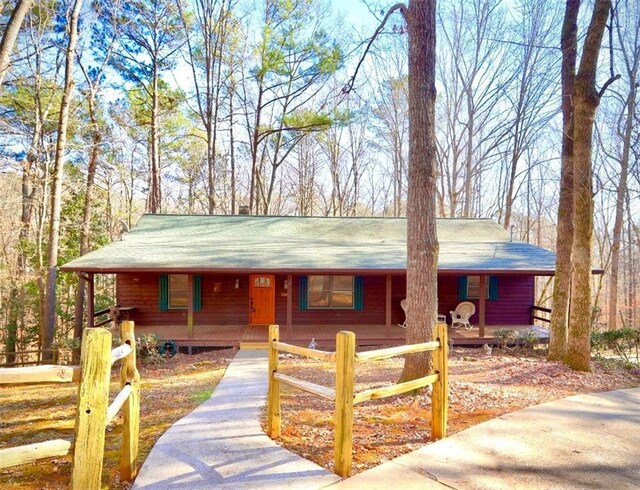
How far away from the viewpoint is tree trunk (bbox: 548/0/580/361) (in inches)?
312

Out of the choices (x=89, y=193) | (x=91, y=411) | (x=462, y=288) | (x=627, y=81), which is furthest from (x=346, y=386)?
(x=627, y=81)

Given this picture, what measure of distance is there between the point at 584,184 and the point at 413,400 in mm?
5017

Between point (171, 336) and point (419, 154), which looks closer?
point (419, 154)

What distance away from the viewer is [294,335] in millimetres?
10742

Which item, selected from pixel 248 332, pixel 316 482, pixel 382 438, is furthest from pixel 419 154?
pixel 248 332

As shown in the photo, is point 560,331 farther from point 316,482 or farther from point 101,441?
point 101,441

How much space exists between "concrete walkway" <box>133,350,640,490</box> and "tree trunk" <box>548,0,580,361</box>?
2.96 meters

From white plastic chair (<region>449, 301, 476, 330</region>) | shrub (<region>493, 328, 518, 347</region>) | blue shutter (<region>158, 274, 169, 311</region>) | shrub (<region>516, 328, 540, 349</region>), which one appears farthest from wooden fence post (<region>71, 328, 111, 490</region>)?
white plastic chair (<region>449, 301, 476, 330</region>)

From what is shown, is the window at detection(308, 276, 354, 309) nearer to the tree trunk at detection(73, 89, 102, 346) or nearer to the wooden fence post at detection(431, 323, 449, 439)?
the wooden fence post at detection(431, 323, 449, 439)

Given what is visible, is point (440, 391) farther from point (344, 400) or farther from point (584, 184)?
point (584, 184)

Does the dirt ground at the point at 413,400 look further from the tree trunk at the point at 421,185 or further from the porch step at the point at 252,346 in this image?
the porch step at the point at 252,346

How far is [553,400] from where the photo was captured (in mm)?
5602

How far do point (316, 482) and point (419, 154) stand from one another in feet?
13.9

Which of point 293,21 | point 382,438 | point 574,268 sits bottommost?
point 382,438
